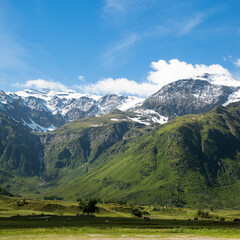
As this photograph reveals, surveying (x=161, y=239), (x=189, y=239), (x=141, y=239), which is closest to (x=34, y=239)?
(x=141, y=239)

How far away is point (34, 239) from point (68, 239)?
7990 millimetres

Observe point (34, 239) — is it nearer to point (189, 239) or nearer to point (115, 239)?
point (115, 239)

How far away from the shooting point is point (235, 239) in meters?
66.0

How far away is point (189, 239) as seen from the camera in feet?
213

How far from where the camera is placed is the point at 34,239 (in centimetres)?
6325

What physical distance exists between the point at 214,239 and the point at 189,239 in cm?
672

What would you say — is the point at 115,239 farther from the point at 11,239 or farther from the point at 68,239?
the point at 11,239

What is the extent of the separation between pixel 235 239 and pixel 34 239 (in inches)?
1877

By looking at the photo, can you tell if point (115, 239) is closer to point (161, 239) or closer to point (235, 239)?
point (161, 239)

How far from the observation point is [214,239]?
218 feet

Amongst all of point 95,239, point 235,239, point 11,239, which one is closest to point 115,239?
point 95,239

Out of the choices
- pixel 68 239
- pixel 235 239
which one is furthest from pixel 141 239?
pixel 235 239

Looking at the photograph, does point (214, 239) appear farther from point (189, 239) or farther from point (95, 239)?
point (95, 239)

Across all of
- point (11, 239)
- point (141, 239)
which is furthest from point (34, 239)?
point (141, 239)
